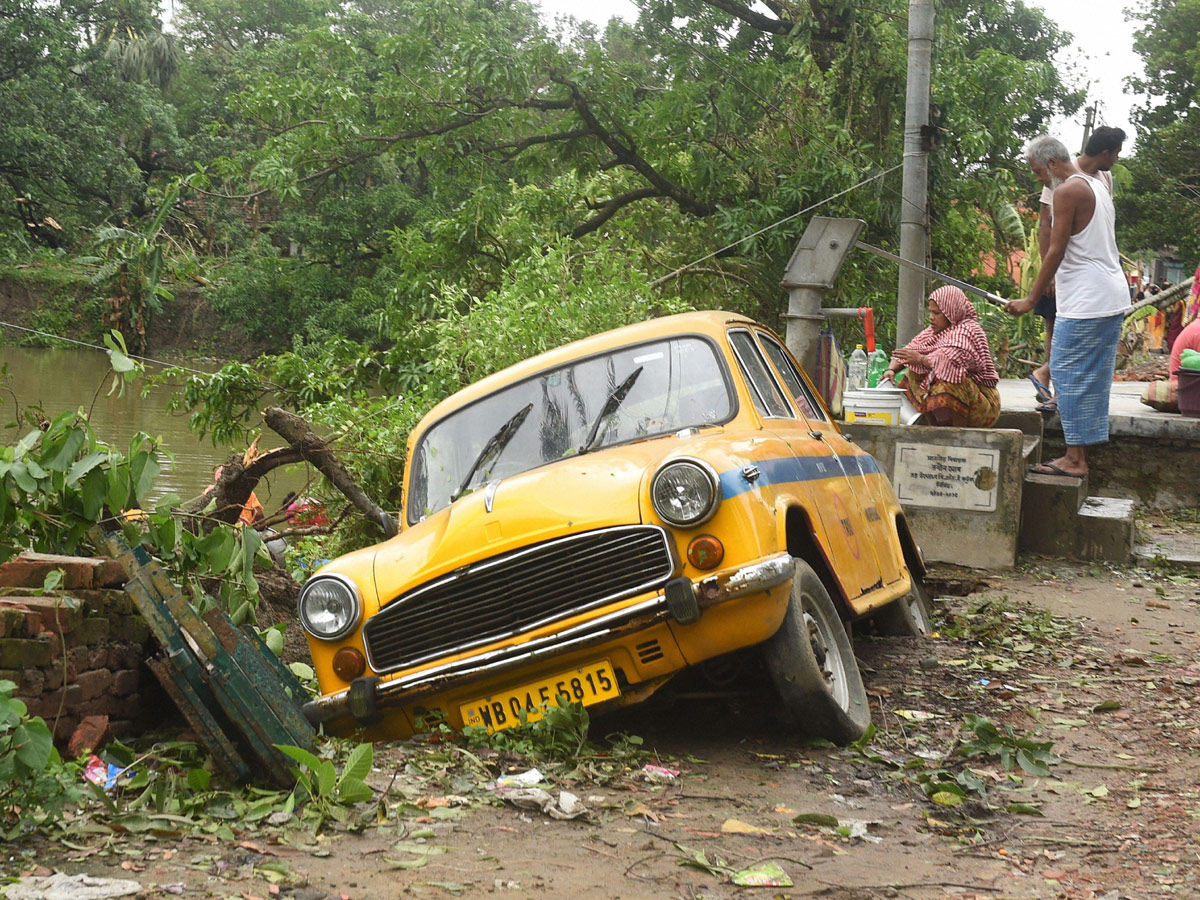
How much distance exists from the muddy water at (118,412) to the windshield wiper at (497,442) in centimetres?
932

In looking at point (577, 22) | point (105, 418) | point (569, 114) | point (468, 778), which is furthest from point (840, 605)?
point (577, 22)

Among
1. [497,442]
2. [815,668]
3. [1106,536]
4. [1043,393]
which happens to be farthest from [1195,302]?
[815,668]

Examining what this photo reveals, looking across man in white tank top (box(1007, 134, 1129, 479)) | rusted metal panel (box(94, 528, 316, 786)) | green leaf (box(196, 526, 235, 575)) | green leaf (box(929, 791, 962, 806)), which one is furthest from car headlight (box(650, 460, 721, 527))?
man in white tank top (box(1007, 134, 1129, 479))

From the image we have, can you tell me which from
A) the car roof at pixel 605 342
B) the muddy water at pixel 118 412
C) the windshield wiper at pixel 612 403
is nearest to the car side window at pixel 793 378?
the car roof at pixel 605 342

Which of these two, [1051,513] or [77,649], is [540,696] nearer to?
[77,649]

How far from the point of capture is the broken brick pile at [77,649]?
421cm

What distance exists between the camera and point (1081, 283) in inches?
345

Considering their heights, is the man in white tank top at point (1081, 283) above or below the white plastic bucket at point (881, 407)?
above

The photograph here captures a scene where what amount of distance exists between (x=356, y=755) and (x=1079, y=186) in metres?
6.82

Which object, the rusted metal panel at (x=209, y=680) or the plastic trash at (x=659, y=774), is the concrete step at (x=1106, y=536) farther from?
the rusted metal panel at (x=209, y=680)

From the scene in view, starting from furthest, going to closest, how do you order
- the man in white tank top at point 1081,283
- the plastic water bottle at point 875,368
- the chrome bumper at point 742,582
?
the plastic water bottle at point 875,368 < the man in white tank top at point 1081,283 < the chrome bumper at point 742,582

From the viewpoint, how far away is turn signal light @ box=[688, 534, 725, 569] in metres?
4.46

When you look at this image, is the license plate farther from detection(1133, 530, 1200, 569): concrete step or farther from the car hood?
detection(1133, 530, 1200, 569): concrete step

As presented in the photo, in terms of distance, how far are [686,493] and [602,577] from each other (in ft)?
1.42
